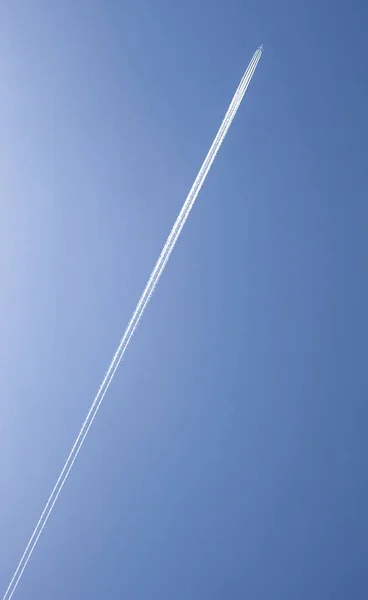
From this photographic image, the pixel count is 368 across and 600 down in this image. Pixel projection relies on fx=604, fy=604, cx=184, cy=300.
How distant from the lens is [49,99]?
6.10 feet

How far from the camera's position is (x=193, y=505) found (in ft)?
5.91

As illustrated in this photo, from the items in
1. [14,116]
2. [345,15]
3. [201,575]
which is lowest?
[201,575]

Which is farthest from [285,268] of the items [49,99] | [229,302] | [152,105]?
[49,99]

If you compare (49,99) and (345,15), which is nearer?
(345,15)

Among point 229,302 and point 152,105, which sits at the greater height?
point 152,105

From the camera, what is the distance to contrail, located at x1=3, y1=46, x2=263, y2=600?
1.77m

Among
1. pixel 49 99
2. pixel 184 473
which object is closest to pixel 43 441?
pixel 184 473

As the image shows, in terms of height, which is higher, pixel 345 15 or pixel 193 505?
pixel 345 15

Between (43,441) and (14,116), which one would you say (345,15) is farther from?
(43,441)

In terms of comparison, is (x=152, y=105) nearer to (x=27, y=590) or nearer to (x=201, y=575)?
(x=201, y=575)

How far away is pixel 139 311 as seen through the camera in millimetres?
1821

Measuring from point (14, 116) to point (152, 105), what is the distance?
0.43 m

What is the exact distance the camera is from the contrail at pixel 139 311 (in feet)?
5.81

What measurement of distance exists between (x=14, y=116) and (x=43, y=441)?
1.01 m
